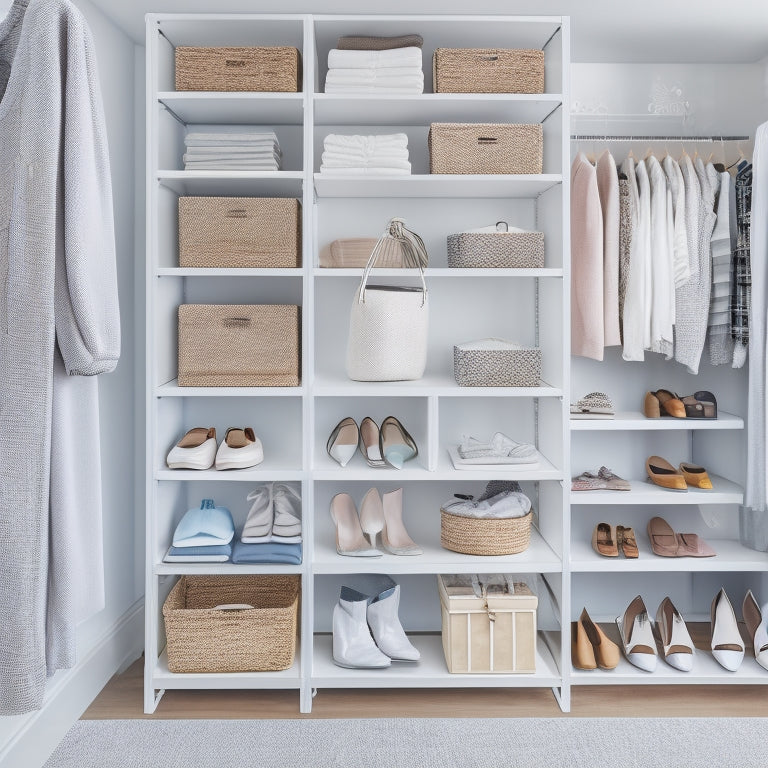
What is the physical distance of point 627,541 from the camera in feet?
8.68

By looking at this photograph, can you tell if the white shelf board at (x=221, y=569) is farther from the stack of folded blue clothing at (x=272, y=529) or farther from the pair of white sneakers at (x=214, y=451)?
the pair of white sneakers at (x=214, y=451)

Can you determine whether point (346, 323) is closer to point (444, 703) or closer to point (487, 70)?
point (487, 70)

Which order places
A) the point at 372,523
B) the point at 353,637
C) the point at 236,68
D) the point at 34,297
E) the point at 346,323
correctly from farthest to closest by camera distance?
the point at 346,323, the point at 372,523, the point at 353,637, the point at 236,68, the point at 34,297

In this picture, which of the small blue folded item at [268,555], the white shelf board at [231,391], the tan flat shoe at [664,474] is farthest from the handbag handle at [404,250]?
the tan flat shoe at [664,474]

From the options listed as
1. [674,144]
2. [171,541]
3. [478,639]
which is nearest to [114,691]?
[171,541]

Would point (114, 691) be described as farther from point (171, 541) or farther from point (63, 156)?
point (63, 156)

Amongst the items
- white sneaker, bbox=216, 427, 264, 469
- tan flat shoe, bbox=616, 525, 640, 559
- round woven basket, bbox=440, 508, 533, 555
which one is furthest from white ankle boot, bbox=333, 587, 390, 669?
tan flat shoe, bbox=616, 525, 640, 559

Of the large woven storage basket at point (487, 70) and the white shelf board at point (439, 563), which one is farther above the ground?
the large woven storage basket at point (487, 70)

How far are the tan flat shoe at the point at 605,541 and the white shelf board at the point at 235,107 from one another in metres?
1.87

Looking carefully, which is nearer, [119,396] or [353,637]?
[353,637]

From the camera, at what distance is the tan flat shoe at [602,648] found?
2.46 meters

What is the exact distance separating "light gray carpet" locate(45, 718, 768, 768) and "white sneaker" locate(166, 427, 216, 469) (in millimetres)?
821

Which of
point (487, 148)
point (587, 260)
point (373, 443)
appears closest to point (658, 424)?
point (587, 260)

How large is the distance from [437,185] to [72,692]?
2040mm
